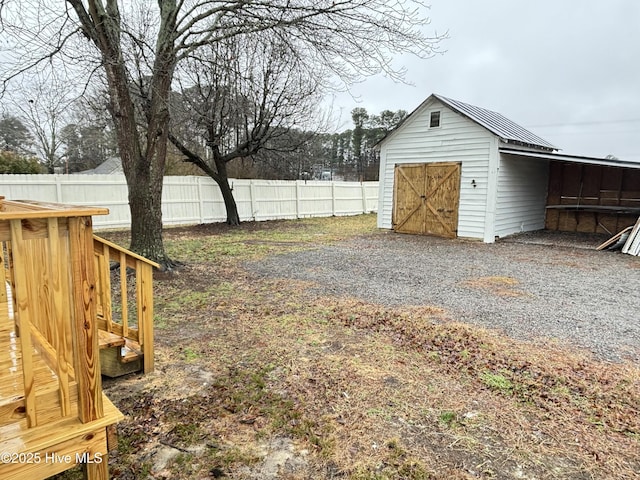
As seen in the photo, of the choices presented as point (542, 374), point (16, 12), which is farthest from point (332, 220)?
point (542, 374)

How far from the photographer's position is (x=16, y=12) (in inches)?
195

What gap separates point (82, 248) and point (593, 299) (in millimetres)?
5947

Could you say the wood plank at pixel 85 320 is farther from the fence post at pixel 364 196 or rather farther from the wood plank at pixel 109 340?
the fence post at pixel 364 196

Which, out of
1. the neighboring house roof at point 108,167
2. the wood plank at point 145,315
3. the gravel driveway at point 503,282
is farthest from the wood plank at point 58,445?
the neighboring house roof at point 108,167

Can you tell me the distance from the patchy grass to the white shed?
257 inches

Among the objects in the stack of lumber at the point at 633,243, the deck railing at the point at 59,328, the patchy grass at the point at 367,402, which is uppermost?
the deck railing at the point at 59,328

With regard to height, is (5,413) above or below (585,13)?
below

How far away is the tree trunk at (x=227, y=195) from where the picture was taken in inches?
489

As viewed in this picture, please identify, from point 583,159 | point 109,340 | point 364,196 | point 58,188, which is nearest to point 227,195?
point 58,188

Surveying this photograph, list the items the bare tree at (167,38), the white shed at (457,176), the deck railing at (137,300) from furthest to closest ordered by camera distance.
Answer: the white shed at (457,176) → the bare tree at (167,38) → the deck railing at (137,300)

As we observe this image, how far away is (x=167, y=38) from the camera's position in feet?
18.5

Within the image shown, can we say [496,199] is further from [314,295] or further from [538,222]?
[314,295]

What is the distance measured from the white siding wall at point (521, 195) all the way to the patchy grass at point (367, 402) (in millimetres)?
6964

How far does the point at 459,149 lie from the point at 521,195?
2546 millimetres
